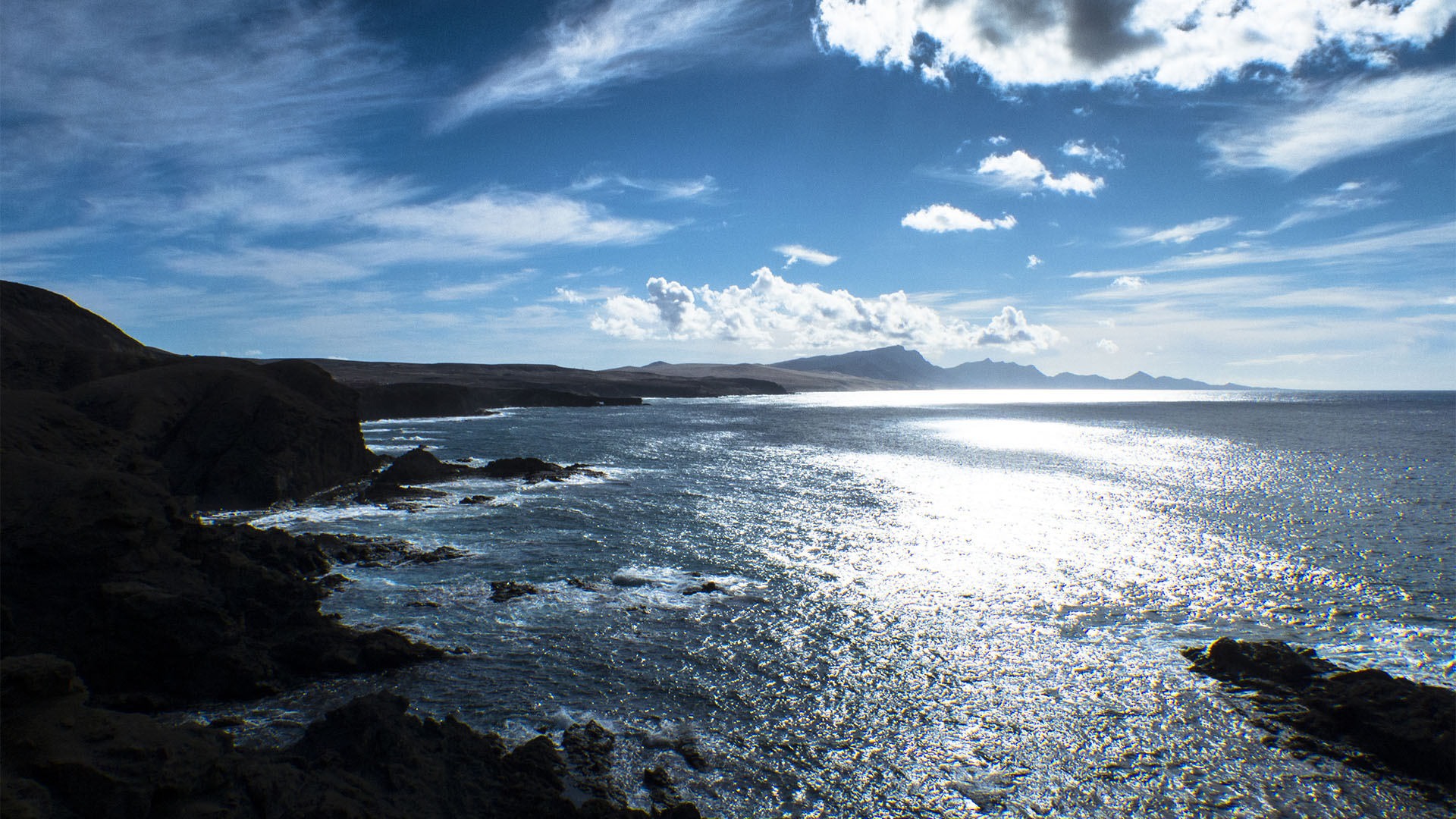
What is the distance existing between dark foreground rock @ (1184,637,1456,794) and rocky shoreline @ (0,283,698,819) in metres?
12.6

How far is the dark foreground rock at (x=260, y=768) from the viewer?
719 centimetres

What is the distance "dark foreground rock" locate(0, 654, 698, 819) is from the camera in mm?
7188

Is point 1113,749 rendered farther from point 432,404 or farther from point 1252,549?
point 432,404

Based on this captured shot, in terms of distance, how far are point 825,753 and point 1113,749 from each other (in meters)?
5.47

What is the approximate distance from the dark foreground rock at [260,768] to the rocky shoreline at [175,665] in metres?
0.02

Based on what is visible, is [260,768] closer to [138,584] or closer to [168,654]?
[168,654]

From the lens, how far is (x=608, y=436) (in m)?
81.2

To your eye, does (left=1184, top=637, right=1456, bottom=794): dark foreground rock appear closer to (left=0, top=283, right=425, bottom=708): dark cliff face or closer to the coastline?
the coastline

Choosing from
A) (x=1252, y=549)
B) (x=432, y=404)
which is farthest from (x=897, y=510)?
(x=432, y=404)

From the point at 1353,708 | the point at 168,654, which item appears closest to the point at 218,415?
the point at 168,654

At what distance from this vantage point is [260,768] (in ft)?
27.6

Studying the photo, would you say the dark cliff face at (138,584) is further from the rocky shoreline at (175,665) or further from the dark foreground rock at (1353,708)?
the dark foreground rock at (1353,708)

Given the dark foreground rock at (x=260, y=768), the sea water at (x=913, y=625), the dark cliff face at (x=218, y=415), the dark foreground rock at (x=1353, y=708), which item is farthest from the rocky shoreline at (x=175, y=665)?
the dark foreground rock at (x=1353, y=708)

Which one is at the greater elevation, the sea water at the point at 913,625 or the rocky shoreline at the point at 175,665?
the rocky shoreline at the point at 175,665
